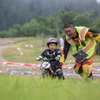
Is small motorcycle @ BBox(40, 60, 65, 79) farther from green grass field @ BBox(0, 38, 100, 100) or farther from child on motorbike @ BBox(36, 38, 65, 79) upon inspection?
green grass field @ BBox(0, 38, 100, 100)

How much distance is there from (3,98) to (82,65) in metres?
3.16

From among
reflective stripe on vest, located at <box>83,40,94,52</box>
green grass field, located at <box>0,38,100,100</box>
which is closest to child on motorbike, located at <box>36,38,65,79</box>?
reflective stripe on vest, located at <box>83,40,94,52</box>

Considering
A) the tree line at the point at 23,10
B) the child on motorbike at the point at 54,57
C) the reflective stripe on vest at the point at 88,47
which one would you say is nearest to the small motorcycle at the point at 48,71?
the child on motorbike at the point at 54,57

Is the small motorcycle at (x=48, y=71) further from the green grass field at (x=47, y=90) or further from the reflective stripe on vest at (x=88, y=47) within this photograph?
the green grass field at (x=47, y=90)

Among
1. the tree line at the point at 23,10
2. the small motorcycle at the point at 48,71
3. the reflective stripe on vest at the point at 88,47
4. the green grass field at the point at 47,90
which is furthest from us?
the tree line at the point at 23,10

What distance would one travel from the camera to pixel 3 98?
1.34 meters

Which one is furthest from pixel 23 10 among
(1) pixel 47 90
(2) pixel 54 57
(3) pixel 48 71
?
(1) pixel 47 90

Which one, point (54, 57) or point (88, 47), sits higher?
point (88, 47)

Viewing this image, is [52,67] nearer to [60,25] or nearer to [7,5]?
[60,25]

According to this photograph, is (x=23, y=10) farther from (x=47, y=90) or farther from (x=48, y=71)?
(x=47, y=90)

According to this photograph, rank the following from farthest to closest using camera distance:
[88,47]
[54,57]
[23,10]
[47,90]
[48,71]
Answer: [23,10] < [54,57] < [48,71] < [88,47] < [47,90]

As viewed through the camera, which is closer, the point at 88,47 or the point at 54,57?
the point at 88,47

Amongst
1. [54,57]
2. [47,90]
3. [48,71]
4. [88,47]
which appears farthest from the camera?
[54,57]

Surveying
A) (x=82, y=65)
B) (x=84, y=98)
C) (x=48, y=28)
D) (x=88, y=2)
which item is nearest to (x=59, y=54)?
(x=82, y=65)
